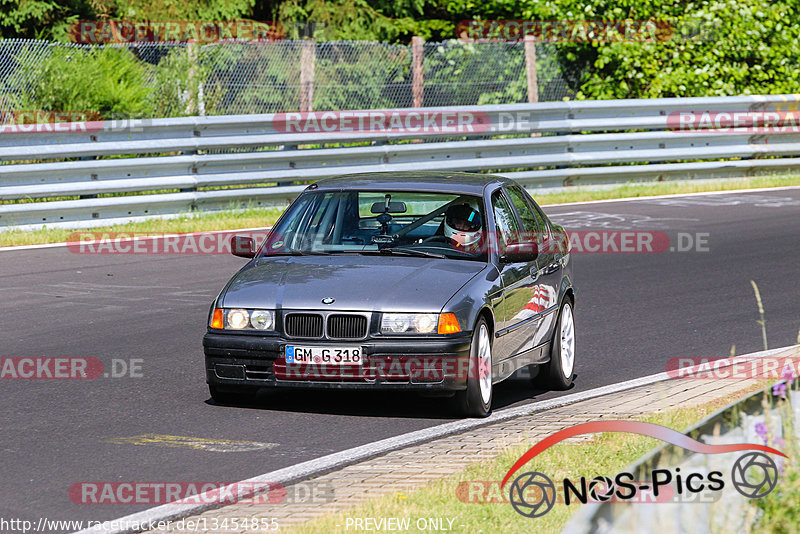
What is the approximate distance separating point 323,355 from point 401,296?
594 millimetres

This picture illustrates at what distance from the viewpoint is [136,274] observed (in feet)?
46.4

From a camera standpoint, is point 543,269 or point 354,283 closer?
point 354,283

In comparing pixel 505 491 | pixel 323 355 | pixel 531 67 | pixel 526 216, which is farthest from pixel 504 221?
pixel 531 67

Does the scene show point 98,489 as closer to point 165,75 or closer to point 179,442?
point 179,442

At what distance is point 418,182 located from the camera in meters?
9.37

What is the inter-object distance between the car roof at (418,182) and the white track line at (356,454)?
157cm

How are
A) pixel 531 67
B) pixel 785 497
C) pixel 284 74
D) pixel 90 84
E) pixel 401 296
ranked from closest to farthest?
pixel 785 497, pixel 401 296, pixel 90 84, pixel 284 74, pixel 531 67

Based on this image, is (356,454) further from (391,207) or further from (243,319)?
(391,207)

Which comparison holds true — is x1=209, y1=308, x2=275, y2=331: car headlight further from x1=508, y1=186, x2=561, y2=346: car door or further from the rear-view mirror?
x1=508, y1=186, x2=561, y2=346: car door

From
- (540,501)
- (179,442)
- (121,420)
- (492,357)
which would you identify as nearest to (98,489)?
(179,442)

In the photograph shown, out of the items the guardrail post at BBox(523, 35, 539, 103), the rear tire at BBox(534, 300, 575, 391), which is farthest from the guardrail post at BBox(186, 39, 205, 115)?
the rear tire at BBox(534, 300, 575, 391)

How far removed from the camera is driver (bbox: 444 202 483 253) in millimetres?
9023

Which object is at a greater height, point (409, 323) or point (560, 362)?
point (409, 323)

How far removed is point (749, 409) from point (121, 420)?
4.51 meters
